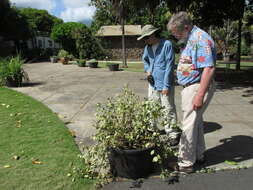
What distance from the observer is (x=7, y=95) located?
800cm

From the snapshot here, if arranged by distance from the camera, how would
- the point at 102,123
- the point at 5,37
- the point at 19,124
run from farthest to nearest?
the point at 5,37
the point at 19,124
the point at 102,123

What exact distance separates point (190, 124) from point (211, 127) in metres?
2.02

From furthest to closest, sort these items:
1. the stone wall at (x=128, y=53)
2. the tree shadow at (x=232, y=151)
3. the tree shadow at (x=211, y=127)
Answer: the stone wall at (x=128, y=53) < the tree shadow at (x=211, y=127) < the tree shadow at (x=232, y=151)

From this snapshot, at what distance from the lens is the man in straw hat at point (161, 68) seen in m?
3.63

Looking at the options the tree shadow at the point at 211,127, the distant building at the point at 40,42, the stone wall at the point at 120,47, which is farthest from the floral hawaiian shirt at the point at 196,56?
the distant building at the point at 40,42

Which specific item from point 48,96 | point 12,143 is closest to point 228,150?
point 12,143

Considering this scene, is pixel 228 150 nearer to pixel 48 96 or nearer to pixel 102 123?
pixel 102 123

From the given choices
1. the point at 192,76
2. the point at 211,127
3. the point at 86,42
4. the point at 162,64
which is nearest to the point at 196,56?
the point at 192,76

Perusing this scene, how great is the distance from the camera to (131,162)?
9.56ft

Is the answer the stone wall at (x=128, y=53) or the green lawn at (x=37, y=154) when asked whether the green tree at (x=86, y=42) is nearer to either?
the stone wall at (x=128, y=53)

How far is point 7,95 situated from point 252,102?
7.35m

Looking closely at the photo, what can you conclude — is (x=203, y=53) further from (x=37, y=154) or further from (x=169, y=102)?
(x=37, y=154)

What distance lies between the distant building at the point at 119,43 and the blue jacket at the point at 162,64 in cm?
2599

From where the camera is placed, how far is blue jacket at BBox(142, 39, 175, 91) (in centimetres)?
364
